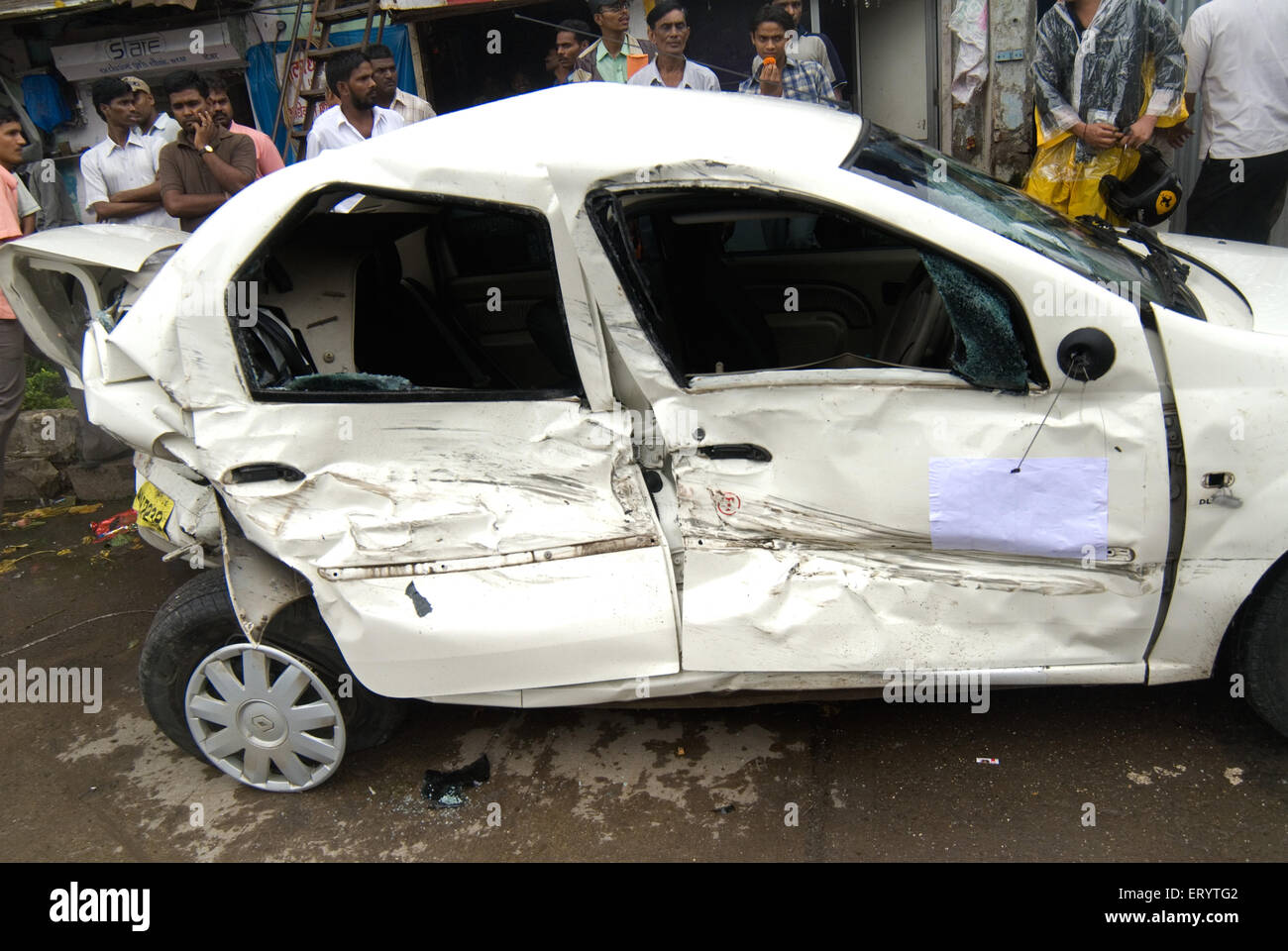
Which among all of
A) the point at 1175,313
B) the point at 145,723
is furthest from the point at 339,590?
the point at 1175,313

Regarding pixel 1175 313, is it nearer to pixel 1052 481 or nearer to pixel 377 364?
pixel 1052 481

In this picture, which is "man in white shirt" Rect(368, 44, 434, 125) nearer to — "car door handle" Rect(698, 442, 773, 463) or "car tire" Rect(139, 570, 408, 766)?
"car tire" Rect(139, 570, 408, 766)

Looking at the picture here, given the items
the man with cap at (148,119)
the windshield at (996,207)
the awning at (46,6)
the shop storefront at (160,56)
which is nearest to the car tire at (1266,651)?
the windshield at (996,207)

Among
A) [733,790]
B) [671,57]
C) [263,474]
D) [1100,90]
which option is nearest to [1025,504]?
[733,790]

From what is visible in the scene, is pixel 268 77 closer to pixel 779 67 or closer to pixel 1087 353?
pixel 779 67

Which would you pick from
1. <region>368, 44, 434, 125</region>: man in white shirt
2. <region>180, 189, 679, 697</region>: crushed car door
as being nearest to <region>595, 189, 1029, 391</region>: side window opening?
<region>180, 189, 679, 697</region>: crushed car door

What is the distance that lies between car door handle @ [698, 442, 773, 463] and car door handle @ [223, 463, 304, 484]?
1.06m

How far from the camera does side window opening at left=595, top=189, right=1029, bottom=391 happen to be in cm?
242

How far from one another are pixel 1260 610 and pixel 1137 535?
1.25ft

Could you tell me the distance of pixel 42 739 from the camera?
3436 mm

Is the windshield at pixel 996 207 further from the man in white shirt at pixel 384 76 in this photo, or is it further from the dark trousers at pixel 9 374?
the dark trousers at pixel 9 374

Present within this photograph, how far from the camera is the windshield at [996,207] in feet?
8.27

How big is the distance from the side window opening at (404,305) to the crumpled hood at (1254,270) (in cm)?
175

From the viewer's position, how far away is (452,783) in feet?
9.73
